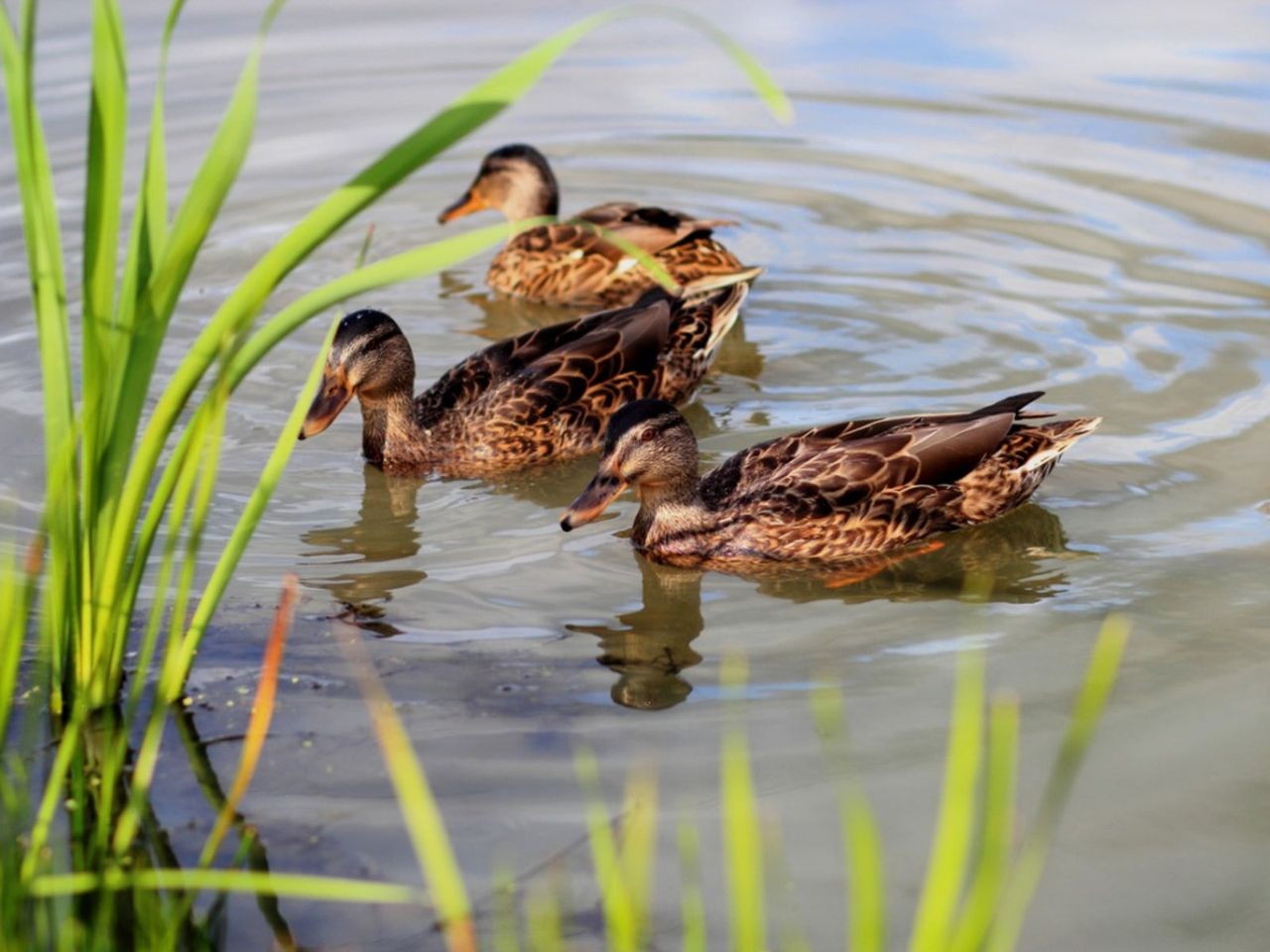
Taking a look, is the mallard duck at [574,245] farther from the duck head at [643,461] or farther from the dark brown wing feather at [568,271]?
the duck head at [643,461]

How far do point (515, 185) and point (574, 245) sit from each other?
73 cm

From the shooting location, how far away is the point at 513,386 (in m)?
8.05

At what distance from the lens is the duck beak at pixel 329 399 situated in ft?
25.5

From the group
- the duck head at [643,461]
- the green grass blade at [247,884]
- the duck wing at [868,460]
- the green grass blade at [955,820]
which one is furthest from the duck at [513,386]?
the green grass blade at [955,820]

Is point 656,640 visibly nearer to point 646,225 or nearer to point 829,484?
point 829,484

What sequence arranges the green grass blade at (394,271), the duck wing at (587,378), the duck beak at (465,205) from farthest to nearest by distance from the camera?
1. the duck beak at (465,205)
2. the duck wing at (587,378)
3. the green grass blade at (394,271)

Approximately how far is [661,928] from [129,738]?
174 centimetres

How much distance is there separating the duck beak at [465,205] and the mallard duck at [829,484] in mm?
4591

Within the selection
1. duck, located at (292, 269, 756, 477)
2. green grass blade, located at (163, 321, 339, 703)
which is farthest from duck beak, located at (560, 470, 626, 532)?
green grass blade, located at (163, 321, 339, 703)

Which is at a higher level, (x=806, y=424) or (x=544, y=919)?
(x=544, y=919)

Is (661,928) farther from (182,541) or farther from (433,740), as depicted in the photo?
(182,541)

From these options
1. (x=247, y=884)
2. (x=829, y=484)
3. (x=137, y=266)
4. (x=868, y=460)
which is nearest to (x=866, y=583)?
(x=829, y=484)

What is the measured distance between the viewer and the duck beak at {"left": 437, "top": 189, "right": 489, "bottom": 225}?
11.0 meters

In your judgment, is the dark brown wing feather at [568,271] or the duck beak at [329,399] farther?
the dark brown wing feather at [568,271]
